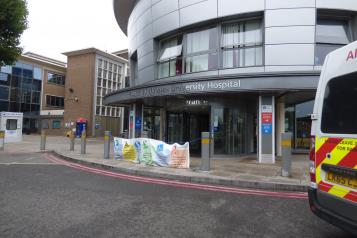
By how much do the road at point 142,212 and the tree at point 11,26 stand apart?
10350 mm

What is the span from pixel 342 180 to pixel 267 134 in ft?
28.7

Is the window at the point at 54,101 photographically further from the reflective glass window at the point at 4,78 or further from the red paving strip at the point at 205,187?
the red paving strip at the point at 205,187

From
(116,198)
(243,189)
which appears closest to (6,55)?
(116,198)

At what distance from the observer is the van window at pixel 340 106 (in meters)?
3.22

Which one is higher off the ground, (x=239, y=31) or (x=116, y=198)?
(x=239, y=31)

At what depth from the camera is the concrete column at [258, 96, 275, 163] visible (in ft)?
38.9

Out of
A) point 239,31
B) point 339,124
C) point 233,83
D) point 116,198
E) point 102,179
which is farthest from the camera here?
point 239,31

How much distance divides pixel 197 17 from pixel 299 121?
803cm

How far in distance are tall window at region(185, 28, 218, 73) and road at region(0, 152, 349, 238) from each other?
773 cm

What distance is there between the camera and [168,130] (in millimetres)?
16547

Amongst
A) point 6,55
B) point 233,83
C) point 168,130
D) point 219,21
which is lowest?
point 168,130

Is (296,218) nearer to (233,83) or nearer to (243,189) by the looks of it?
(243,189)

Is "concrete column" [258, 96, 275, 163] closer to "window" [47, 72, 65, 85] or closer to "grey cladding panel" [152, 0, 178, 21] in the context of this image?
"grey cladding panel" [152, 0, 178, 21]

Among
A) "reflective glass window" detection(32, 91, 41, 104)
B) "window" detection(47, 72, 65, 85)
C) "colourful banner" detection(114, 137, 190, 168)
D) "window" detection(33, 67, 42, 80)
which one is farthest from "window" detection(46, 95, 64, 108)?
"colourful banner" detection(114, 137, 190, 168)
